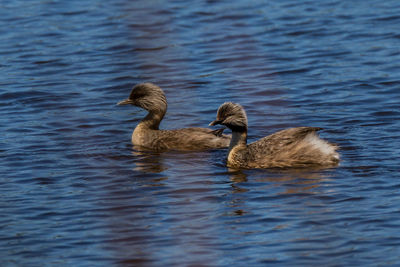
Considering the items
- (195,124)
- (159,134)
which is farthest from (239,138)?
(195,124)

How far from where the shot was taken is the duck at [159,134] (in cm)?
1243

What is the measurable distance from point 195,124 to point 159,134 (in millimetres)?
1055

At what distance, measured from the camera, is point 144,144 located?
12766mm

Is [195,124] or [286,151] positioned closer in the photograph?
[286,151]

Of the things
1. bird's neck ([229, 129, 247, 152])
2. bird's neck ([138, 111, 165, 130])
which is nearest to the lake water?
bird's neck ([138, 111, 165, 130])

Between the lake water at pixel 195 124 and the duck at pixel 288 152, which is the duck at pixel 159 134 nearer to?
the lake water at pixel 195 124

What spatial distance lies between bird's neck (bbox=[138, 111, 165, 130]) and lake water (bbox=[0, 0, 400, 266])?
35 centimetres

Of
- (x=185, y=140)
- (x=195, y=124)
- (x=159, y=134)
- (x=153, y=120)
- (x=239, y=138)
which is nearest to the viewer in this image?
(x=239, y=138)

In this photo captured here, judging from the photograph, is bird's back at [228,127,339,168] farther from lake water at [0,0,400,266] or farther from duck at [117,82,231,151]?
duck at [117,82,231,151]

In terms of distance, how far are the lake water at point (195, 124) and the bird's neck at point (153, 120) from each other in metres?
0.35

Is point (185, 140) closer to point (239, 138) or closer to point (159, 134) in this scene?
point (159, 134)

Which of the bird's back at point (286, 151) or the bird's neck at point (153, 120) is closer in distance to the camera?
the bird's back at point (286, 151)

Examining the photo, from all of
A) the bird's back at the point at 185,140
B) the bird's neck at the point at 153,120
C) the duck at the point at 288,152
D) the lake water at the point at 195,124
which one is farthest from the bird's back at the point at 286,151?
the bird's neck at the point at 153,120

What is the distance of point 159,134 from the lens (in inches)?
508
